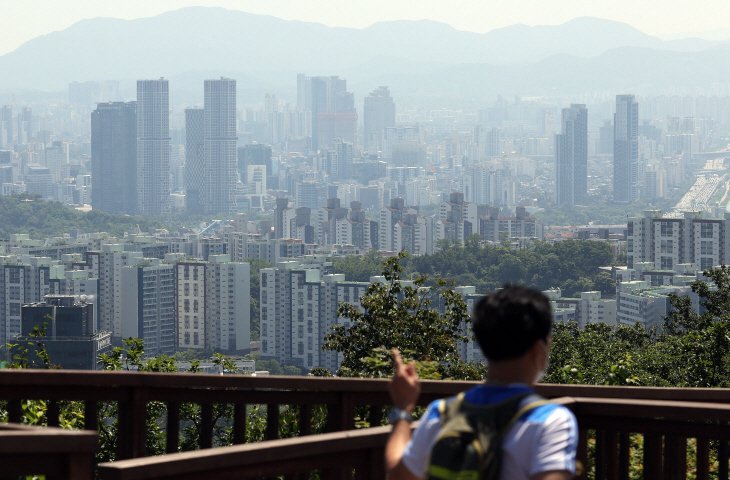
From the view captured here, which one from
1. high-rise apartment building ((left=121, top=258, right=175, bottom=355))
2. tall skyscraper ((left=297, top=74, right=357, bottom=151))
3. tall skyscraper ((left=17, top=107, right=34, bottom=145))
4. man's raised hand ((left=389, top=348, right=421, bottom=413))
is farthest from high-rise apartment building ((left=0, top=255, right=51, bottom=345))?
tall skyscraper ((left=17, top=107, right=34, bottom=145))

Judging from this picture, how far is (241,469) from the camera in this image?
3.94 ft

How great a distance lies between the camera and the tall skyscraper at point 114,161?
422 feet

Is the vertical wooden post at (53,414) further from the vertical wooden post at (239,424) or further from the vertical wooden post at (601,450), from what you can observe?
the vertical wooden post at (601,450)

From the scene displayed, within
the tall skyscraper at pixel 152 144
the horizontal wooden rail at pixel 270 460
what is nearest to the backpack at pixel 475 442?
the horizontal wooden rail at pixel 270 460

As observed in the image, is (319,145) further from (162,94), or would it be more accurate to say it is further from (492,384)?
(492,384)

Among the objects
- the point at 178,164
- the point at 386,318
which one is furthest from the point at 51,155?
the point at 386,318

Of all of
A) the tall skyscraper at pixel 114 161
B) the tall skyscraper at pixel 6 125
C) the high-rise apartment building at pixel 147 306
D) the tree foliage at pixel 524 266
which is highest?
the tall skyscraper at pixel 6 125

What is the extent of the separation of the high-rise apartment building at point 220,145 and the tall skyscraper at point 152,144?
683cm

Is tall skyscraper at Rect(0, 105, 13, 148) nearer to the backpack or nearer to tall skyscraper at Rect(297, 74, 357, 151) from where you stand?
tall skyscraper at Rect(297, 74, 357, 151)

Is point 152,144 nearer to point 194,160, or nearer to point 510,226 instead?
point 194,160

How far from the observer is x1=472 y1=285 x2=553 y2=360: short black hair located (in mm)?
996

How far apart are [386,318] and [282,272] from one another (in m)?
53.4

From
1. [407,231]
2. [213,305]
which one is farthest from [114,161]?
[213,305]

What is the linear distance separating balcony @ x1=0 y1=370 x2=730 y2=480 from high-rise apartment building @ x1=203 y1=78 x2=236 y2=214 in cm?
13363
